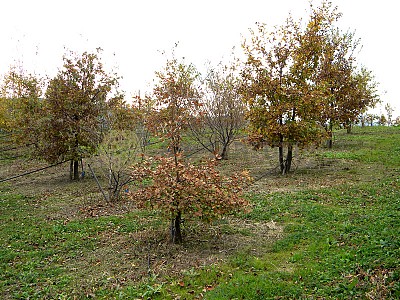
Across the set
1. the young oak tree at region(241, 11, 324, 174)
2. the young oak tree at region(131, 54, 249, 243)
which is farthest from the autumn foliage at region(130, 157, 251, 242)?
the young oak tree at region(241, 11, 324, 174)

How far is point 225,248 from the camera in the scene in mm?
6219

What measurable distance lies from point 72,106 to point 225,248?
9.26 meters

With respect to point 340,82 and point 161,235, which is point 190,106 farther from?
point 340,82

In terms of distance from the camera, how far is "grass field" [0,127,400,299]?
4750 millimetres

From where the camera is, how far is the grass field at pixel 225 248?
475cm

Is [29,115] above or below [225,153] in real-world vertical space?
above

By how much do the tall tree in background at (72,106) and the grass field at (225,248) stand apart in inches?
114

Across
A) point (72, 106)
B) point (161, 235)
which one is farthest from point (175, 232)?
point (72, 106)

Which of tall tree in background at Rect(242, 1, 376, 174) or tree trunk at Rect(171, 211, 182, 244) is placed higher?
tall tree in background at Rect(242, 1, 376, 174)

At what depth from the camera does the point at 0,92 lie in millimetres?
25422

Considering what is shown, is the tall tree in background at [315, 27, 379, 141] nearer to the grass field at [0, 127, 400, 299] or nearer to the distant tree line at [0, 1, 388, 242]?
the distant tree line at [0, 1, 388, 242]

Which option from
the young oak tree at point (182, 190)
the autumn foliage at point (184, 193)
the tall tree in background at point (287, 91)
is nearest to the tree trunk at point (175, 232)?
the young oak tree at point (182, 190)

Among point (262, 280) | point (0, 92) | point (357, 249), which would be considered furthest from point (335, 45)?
point (0, 92)

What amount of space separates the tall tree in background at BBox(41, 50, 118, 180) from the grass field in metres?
2.89
